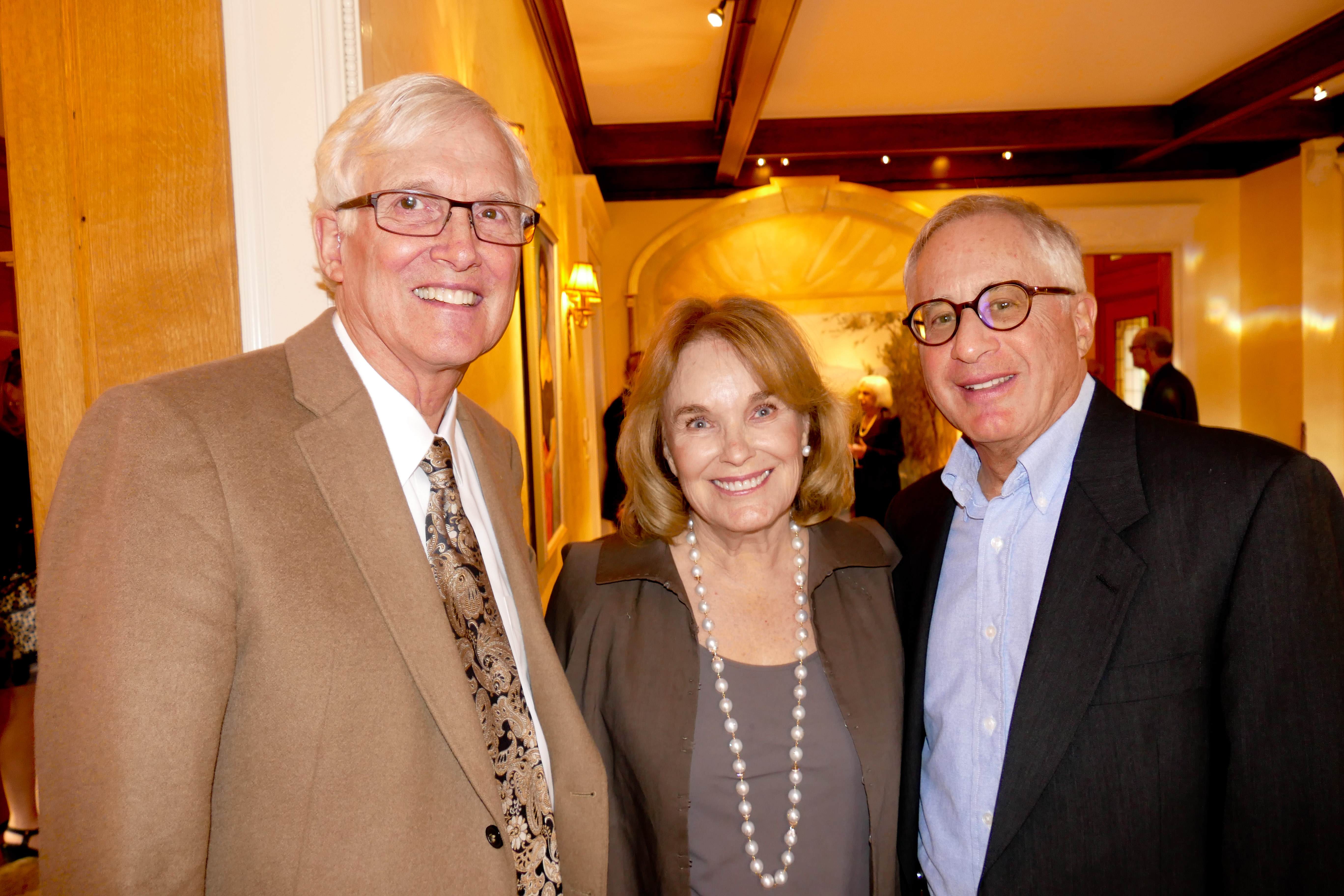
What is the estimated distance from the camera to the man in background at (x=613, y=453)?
21.5 ft

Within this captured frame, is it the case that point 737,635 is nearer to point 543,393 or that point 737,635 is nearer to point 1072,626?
point 1072,626

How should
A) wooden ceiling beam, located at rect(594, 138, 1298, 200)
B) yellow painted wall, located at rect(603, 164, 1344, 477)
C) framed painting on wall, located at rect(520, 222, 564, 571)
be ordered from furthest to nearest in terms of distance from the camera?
wooden ceiling beam, located at rect(594, 138, 1298, 200) → yellow painted wall, located at rect(603, 164, 1344, 477) → framed painting on wall, located at rect(520, 222, 564, 571)

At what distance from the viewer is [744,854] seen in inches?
66.1

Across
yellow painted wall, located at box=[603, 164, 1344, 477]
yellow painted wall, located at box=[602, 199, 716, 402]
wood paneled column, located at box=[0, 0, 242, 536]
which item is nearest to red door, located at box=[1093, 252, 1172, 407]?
yellow painted wall, located at box=[603, 164, 1344, 477]

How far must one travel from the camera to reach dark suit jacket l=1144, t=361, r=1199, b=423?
6.45m

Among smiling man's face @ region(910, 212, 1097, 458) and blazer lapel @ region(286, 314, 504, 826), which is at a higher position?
smiling man's face @ region(910, 212, 1097, 458)

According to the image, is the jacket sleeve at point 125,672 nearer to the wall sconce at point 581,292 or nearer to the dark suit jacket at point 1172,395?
the wall sconce at point 581,292

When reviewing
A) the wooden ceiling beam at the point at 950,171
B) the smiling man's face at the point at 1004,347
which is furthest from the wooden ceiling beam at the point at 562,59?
the smiling man's face at the point at 1004,347

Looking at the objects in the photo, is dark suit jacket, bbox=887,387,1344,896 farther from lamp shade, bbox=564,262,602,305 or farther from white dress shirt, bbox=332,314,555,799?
lamp shade, bbox=564,262,602,305

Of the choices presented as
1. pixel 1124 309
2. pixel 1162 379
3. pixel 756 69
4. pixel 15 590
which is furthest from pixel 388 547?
pixel 1124 309

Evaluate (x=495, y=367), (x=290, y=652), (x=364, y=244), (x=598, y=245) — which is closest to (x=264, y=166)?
(x=364, y=244)

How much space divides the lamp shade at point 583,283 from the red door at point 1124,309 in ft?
24.8

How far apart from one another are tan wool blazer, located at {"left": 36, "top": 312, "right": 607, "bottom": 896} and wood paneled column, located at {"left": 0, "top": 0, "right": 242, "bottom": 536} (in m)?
0.45

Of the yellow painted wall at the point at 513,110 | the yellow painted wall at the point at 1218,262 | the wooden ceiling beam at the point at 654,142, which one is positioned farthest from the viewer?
the yellow painted wall at the point at 1218,262
